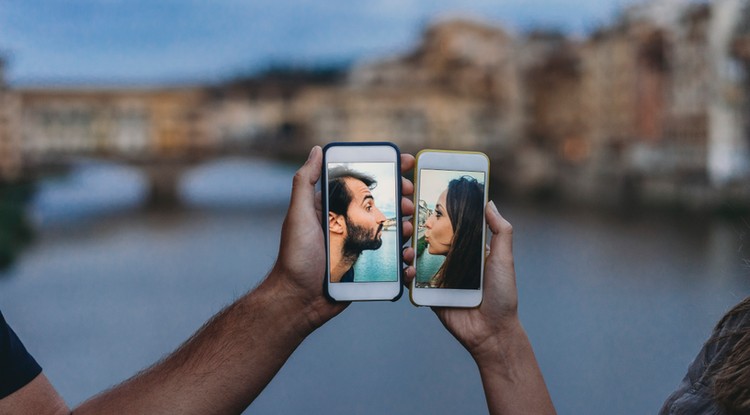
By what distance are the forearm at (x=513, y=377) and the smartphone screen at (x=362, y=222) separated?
67 mm

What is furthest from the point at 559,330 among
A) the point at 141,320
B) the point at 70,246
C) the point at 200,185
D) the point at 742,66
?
the point at 70,246

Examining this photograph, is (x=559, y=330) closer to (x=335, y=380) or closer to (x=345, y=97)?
(x=335, y=380)

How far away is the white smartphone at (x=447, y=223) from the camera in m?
0.54

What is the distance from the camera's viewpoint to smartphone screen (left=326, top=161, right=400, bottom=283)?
0.54m

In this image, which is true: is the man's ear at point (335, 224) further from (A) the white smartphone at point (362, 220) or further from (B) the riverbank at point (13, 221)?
(B) the riverbank at point (13, 221)

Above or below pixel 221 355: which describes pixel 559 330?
below

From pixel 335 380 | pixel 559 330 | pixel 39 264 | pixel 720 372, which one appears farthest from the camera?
pixel 39 264

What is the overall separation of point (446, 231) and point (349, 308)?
758 centimetres

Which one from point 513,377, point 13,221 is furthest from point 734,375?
point 13,221

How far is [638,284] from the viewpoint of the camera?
843 cm

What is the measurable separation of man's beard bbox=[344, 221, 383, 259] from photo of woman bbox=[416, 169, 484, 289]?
24mm

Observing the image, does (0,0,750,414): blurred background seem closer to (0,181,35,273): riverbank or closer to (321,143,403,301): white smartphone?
(0,181,35,273): riverbank

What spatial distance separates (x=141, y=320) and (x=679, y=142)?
15.9 feet

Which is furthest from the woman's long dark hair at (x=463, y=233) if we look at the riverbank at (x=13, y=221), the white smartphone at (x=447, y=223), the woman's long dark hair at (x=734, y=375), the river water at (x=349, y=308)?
the riverbank at (x=13, y=221)
